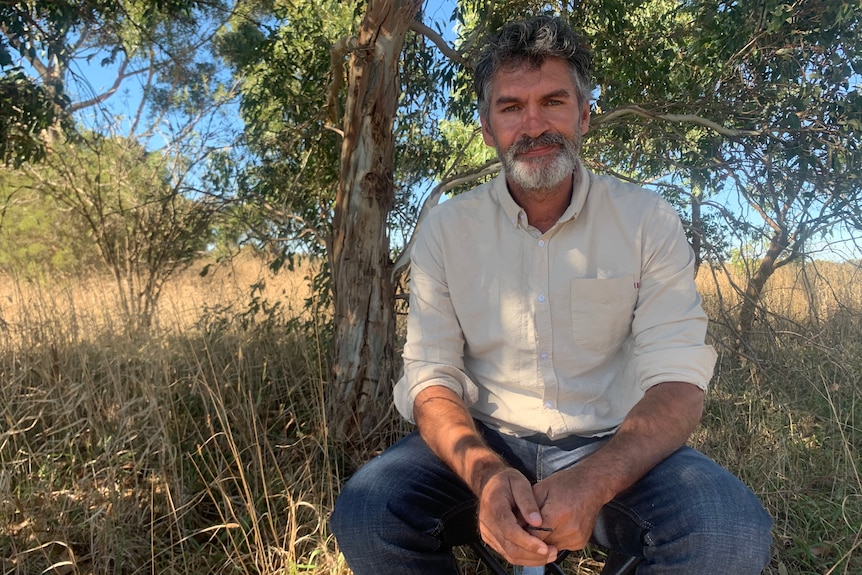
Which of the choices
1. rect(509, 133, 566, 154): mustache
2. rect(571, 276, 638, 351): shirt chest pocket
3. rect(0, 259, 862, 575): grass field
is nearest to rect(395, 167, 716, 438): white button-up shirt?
rect(571, 276, 638, 351): shirt chest pocket

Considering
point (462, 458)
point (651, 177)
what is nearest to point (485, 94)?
point (462, 458)

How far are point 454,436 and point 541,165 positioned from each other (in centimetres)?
82

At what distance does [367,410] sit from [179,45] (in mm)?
5092

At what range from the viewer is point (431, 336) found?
1.84 metres

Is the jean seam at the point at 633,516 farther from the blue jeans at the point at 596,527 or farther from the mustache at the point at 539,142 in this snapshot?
the mustache at the point at 539,142

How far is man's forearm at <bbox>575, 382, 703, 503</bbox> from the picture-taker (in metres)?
1.40

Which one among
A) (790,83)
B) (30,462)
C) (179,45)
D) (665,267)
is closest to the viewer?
(665,267)

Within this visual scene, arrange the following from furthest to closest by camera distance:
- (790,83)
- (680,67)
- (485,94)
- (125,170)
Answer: (125,170), (680,67), (790,83), (485,94)

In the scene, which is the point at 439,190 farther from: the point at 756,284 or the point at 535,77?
the point at 756,284

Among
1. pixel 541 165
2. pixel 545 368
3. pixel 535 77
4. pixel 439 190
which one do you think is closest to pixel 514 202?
pixel 541 165

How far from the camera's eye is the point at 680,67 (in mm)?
3818

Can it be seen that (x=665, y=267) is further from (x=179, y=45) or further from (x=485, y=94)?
(x=179, y=45)

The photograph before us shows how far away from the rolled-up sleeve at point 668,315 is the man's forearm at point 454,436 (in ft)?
1.55

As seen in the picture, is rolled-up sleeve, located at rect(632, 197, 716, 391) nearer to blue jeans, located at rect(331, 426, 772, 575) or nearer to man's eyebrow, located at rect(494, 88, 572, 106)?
blue jeans, located at rect(331, 426, 772, 575)
